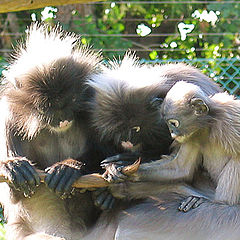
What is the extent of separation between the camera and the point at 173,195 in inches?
165

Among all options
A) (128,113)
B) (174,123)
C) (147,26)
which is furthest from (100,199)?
(147,26)

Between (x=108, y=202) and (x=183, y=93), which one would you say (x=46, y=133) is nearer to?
(x=108, y=202)

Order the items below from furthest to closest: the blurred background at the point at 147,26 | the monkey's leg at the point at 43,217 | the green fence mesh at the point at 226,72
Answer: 1. the blurred background at the point at 147,26
2. the green fence mesh at the point at 226,72
3. the monkey's leg at the point at 43,217

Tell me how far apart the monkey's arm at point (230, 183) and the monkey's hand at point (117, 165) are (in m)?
0.53

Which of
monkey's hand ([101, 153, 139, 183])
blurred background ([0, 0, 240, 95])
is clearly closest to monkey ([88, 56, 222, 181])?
monkey's hand ([101, 153, 139, 183])

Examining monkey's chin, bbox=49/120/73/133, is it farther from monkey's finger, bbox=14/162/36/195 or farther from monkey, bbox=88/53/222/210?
monkey's finger, bbox=14/162/36/195

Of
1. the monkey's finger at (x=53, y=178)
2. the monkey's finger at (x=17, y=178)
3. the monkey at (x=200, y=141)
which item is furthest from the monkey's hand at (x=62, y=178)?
the monkey at (x=200, y=141)

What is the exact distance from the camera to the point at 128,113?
4.22 m

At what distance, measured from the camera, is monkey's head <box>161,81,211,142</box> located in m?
4.05

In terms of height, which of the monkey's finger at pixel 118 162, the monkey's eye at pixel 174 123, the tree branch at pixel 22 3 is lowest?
the monkey's finger at pixel 118 162

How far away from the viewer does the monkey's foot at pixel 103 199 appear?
429 centimetres

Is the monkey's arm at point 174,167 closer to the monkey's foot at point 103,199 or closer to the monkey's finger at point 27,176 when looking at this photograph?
the monkey's foot at point 103,199

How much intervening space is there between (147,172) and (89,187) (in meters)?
0.36

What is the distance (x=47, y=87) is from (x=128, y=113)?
0.51 meters
